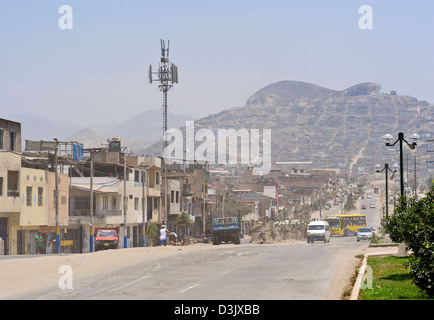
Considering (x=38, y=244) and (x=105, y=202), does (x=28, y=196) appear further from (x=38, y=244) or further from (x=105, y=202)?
(x=105, y=202)

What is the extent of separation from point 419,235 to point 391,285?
8.41 feet

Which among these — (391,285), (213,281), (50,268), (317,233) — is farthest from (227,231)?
(391,285)

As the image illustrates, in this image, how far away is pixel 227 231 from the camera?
2618 inches

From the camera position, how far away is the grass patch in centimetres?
1991

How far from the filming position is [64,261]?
3581 centimetres

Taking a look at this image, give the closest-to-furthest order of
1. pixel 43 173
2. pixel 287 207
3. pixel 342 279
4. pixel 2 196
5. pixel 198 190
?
pixel 342 279
pixel 2 196
pixel 43 173
pixel 198 190
pixel 287 207

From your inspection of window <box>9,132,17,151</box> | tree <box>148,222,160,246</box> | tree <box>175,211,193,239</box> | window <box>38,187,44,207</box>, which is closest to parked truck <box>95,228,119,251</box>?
window <box>38,187,44,207</box>

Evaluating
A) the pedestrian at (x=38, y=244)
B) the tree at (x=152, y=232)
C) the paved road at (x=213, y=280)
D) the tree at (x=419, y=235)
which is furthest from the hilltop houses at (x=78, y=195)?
A: the tree at (x=419, y=235)

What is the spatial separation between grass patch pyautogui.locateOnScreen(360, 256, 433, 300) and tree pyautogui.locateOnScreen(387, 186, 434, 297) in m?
0.83

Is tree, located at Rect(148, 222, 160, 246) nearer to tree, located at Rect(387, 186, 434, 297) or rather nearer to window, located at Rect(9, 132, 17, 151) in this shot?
window, located at Rect(9, 132, 17, 151)

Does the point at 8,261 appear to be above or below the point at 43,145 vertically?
below
